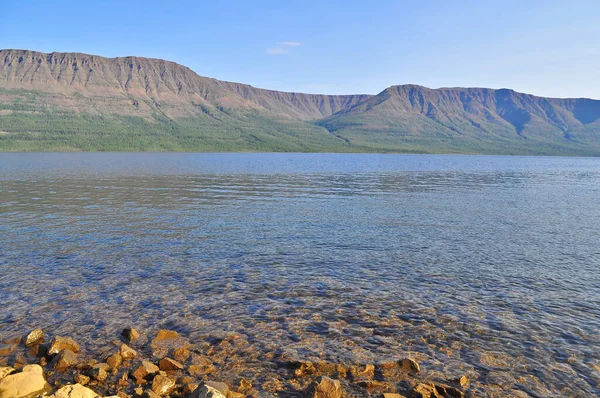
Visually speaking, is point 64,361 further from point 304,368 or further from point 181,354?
point 304,368

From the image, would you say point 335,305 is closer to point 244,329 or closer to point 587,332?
point 244,329

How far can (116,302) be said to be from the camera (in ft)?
58.6

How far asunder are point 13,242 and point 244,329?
2260 cm

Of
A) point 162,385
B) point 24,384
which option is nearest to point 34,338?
point 24,384

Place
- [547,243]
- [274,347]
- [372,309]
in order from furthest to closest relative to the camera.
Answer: [547,243] < [372,309] < [274,347]

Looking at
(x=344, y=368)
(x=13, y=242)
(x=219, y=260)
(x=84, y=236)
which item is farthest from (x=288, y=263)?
Answer: (x=13, y=242)

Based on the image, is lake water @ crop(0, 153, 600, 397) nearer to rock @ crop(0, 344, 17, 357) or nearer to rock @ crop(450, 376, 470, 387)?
rock @ crop(450, 376, 470, 387)

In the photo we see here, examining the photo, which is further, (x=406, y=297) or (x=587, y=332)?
(x=406, y=297)

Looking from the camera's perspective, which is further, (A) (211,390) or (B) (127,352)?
(B) (127,352)

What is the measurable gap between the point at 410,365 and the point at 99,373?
31.2 feet

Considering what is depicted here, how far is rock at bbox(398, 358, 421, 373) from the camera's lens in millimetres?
12526

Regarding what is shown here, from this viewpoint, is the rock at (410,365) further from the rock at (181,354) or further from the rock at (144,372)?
the rock at (144,372)

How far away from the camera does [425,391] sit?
11133 mm

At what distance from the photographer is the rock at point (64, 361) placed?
490 inches
